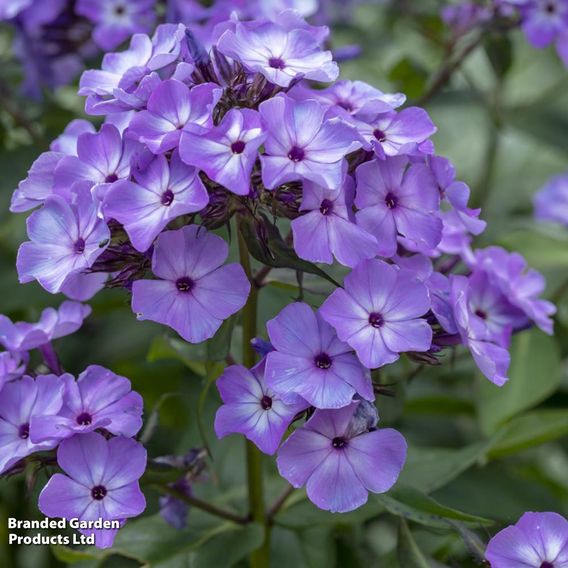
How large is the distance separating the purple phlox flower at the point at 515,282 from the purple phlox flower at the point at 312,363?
358mm

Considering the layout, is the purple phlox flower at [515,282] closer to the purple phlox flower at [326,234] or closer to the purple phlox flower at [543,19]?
the purple phlox flower at [326,234]

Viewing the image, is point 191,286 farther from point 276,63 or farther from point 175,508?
point 175,508

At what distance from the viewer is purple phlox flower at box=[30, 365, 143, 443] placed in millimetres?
956

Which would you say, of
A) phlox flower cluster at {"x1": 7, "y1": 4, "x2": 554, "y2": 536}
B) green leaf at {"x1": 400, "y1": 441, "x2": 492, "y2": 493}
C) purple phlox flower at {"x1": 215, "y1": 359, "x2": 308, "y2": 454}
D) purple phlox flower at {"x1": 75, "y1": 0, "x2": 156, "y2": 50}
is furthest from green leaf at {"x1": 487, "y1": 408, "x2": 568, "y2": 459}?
purple phlox flower at {"x1": 75, "y1": 0, "x2": 156, "y2": 50}

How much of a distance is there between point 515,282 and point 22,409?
24.8 inches

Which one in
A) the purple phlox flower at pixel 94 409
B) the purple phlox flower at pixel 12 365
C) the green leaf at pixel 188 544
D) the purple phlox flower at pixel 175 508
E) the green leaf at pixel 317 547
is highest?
the purple phlox flower at pixel 94 409

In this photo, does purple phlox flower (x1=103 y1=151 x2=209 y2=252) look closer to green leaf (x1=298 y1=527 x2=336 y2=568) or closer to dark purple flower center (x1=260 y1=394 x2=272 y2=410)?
dark purple flower center (x1=260 y1=394 x2=272 y2=410)

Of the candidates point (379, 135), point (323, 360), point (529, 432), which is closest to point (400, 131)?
point (379, 135)

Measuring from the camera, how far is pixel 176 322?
3.08ft

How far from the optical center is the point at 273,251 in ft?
3.24

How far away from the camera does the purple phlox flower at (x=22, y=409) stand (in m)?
0.98

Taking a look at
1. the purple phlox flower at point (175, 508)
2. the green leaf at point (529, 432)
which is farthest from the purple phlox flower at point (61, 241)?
the green leaf at point (529, 432)

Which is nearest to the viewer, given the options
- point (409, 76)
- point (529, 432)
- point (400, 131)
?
point (400, 131)

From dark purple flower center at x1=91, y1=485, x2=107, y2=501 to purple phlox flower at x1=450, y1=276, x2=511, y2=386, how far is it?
0.38 m
